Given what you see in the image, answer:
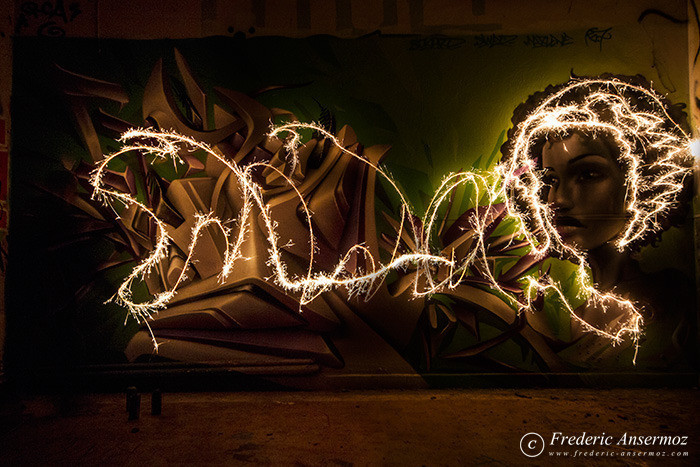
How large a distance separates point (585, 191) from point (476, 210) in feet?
4.04

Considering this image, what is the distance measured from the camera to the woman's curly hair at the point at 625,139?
3.94 metres

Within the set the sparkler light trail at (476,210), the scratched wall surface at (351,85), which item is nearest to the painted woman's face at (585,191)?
the sparkler light trail at (476,210)

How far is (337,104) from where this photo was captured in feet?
13.1

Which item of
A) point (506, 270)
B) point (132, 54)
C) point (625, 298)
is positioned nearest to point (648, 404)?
point (625, 298)

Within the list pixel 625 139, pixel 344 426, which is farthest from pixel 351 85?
pixel 344 426

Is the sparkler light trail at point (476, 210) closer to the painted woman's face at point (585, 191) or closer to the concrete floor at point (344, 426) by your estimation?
the painted woman's face at point (585, 191)

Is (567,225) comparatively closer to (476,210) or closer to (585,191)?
(585,191)

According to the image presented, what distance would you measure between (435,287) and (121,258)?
3473 millimetres

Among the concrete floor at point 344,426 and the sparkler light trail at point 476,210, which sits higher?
the sparkler light trail at point 476,210

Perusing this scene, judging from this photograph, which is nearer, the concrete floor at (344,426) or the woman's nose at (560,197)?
the concrete floor at (344,426)

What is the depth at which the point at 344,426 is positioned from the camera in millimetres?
3113

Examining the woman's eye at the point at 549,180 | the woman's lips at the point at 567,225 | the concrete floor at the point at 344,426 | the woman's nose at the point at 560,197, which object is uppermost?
the woman's eye at the point at 549,180

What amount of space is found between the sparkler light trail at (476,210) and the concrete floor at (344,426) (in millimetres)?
896

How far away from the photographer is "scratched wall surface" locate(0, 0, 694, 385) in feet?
12.9
